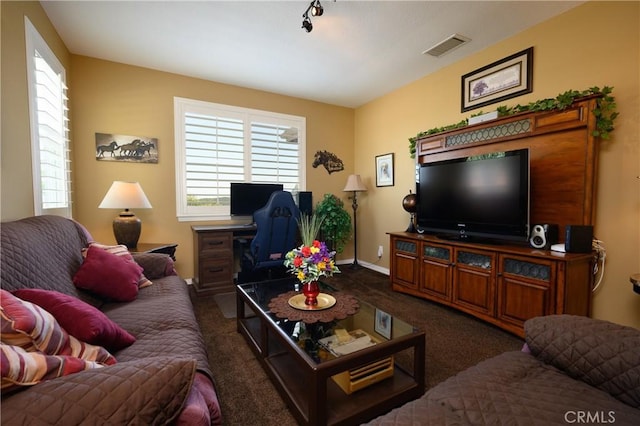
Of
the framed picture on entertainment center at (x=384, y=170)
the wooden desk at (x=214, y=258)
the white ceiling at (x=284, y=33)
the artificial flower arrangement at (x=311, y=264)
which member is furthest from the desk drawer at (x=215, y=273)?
the framed picture on entertainment center at (x=384, y=170)

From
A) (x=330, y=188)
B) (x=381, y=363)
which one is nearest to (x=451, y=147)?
(x=330, y=188)

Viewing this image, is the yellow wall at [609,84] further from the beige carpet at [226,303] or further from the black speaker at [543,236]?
the beige carpet at [226,303]

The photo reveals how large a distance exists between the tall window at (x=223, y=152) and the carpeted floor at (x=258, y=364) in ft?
4.29

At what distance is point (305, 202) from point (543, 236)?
9.35ft

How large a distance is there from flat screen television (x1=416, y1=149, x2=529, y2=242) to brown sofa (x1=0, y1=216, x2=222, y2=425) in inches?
101

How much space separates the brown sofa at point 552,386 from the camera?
867mm

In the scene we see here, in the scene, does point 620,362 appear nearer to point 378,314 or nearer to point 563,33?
point 378,314

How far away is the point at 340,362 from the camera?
4.24 ft

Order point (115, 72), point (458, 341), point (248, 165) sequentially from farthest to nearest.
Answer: point (248, 165) < point (115, 72) < point (458, 341)

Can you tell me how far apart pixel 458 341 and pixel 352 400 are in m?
1.19

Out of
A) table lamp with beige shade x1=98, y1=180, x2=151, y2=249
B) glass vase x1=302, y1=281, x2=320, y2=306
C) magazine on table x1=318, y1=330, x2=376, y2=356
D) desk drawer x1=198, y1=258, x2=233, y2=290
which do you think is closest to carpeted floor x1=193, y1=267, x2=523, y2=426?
desk drawer x1=198, y1=258, x2=233, y2=290

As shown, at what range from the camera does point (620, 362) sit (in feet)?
3.18

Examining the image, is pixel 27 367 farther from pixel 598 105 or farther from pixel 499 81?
pixel 499 81

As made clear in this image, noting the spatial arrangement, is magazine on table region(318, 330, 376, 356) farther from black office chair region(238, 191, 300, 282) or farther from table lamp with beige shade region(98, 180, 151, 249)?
table lamp with beige shade region(98, 180, 151, 249)
